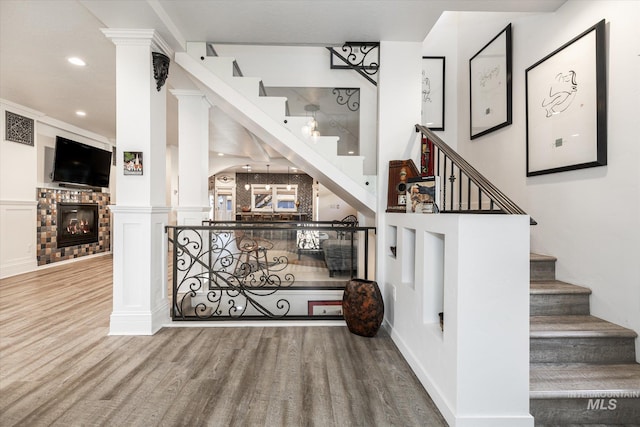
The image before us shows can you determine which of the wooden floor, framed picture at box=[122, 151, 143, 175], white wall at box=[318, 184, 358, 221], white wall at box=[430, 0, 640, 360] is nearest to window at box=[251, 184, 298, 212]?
white wall at box=[318, 184, 358, 221]

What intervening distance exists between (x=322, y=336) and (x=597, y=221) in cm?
226

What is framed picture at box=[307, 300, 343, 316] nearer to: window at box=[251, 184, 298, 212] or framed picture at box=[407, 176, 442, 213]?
framed picture at box=[407, 176, 442, 213]

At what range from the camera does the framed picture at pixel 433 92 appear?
378 centimetres

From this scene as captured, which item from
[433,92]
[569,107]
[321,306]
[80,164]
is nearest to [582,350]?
[569,107]

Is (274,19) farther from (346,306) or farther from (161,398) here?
(161,398)

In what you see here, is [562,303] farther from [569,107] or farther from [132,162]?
[132,162]

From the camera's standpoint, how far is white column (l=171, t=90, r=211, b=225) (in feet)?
13.3

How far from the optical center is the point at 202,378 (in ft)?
6.49

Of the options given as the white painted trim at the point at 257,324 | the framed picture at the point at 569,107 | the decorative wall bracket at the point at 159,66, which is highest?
the decorative wall bracket at the point at 159,66

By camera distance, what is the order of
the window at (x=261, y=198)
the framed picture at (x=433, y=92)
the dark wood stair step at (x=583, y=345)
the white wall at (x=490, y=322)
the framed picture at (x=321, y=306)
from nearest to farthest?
the white wall at (x=490, y=322), the dark wood stair step at (x=583, y=345), the framed picture at (x=433, y=92), the framed picture at (x=321, y=306), the window at (x=261, y=198)

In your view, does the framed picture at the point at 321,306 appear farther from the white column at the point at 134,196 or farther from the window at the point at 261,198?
the window at the point at 261,198

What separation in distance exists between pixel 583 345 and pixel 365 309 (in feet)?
4.79

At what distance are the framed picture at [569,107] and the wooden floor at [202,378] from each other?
6.68ft

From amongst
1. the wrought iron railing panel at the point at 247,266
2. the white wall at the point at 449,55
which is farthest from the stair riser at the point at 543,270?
the white wall at the point at 449,55
